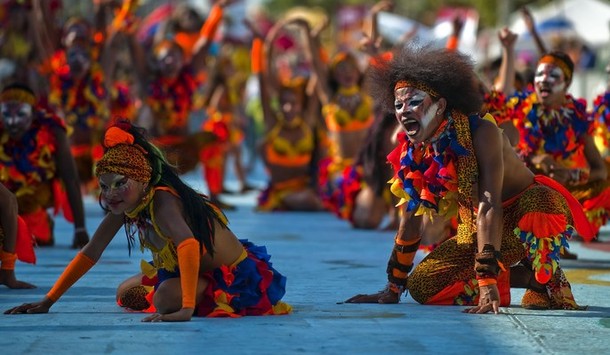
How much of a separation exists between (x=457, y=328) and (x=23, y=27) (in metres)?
9.49

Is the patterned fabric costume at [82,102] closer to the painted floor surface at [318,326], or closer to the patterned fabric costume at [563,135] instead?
the painted floor surface at [318,326]

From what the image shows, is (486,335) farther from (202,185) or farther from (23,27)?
(202,185)

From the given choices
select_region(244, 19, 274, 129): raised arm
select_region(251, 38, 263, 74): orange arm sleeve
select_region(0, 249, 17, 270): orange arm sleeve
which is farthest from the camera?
select_region(251, 38, 263, 74): orange arm sleeve

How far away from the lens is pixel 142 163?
630 centimetres

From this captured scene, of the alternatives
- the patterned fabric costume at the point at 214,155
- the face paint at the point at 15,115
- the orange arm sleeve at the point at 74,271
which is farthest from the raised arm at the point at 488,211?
the patterned fabric costume at the point at 214,155

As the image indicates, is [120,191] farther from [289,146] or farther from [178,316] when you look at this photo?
[289,146]

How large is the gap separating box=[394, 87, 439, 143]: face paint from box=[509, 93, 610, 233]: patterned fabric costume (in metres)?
2.63

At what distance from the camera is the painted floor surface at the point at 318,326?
5707 millimetres

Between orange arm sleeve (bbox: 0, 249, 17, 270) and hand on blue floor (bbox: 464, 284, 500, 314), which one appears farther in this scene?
orange arm sleeve (bbox: 0, 249, 17, 270)

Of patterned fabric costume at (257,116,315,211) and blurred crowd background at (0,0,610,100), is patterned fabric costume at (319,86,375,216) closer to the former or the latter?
patterned fabric costume at (257,116,315,211)

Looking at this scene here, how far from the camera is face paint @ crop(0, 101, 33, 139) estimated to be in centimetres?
944

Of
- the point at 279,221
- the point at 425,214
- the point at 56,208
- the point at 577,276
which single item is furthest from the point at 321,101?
the point at 425,214

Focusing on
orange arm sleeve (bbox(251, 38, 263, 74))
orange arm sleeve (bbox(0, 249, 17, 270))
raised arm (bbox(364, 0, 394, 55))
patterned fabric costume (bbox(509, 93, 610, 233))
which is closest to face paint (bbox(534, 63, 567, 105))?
patterned fabric costume (bbox(509, 93, 610, 233))

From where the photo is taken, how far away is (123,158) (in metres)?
6.25
